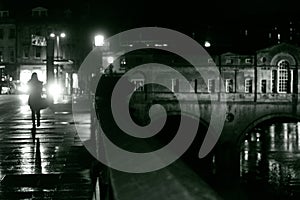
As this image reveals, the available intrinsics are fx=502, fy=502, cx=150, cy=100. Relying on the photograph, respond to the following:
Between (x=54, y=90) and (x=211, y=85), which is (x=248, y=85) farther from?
(x=54, y=90)

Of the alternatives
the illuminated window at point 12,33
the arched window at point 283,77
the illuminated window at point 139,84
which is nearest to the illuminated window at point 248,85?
the arched window at point 283,77

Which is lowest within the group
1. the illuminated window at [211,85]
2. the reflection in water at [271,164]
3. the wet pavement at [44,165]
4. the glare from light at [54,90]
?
the reflection in water at [271,164]

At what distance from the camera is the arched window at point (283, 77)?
2213 inches

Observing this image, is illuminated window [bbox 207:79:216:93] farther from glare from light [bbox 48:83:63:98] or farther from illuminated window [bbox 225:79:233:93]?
glare from light [bbox 48:83:63:98]

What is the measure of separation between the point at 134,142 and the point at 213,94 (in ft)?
108

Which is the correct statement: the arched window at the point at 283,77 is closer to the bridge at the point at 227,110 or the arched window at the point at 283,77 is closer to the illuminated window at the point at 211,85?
the illuminated window at the point at 211,85

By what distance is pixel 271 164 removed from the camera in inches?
1335

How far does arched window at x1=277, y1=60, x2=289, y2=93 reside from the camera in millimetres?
56219

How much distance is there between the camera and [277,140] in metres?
45.0

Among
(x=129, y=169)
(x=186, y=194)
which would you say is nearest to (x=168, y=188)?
(x=186, y=194)

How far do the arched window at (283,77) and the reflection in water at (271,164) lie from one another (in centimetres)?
698

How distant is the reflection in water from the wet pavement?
57.8 ft

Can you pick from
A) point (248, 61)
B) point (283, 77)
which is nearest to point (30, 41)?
point (248, 61)

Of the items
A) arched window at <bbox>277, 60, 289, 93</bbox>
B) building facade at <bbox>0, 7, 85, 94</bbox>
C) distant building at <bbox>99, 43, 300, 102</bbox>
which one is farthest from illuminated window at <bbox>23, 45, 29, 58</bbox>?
arched window at <bbox>277, 60, 289, 93</bbox>
